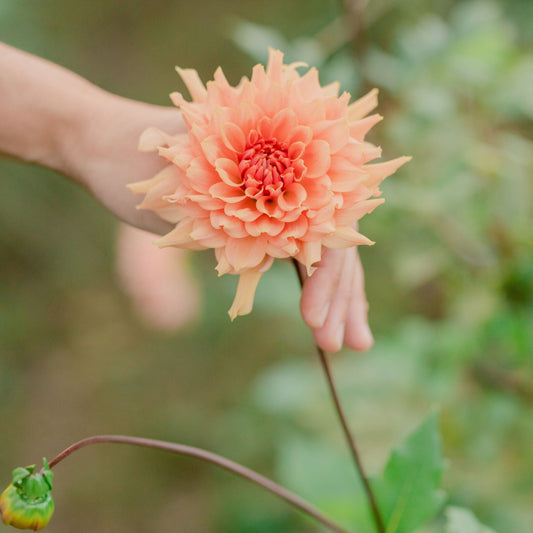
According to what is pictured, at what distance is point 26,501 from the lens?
0.45 m

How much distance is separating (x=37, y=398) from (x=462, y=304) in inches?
47.7

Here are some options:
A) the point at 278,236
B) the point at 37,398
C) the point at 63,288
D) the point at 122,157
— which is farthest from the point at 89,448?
the point at 278,236

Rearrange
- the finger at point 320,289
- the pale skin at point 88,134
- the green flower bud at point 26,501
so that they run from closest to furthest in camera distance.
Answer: the green flower bud at point 26,501
the finger at point 320,289
the pale skin at point 88,134

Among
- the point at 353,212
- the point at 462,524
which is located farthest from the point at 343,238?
the point at 462,524

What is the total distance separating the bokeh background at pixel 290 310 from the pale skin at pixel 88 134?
31cm

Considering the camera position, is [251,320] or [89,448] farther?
[251,320]

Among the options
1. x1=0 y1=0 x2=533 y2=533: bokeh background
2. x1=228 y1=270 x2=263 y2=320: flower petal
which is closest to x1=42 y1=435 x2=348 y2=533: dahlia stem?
x1=228 y1=270 x2=263 y2=320: flower petal

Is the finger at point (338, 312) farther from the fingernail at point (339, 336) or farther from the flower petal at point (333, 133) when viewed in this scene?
the flower petal at point (333, 133)

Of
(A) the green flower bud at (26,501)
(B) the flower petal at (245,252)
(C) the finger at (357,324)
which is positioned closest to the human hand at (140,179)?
(C) the finger at (357,324)

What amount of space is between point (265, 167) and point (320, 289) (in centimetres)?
15

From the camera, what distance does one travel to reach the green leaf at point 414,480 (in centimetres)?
63

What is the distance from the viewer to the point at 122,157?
26.7 inches

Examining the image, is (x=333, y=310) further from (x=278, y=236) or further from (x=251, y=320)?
(x=251, y=320)

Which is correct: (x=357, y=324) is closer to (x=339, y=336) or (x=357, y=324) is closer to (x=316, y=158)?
(x=339, y=336)
